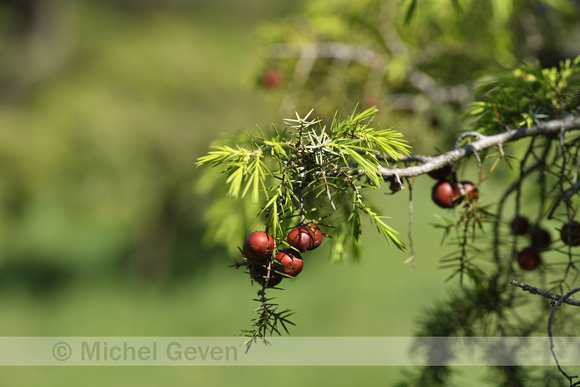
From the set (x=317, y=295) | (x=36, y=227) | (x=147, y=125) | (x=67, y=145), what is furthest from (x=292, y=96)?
(x=36, y=227)

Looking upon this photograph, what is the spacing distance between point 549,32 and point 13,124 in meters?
3.93

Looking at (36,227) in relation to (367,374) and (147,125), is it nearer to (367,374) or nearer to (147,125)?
(147,125)

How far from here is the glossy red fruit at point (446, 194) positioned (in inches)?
47.4

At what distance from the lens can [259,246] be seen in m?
0.93

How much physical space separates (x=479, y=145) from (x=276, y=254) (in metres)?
0.54

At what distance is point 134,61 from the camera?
470 cm

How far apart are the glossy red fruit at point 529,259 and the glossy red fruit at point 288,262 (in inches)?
29.6

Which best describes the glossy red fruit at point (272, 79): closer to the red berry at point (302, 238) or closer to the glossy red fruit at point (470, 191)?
the glossy red fruit at point (470, 191)

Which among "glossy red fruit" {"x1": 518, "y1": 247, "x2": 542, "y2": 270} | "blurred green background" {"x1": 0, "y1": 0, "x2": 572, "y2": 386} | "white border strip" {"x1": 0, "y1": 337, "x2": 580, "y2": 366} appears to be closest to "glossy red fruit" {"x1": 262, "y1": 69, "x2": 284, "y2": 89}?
"blurred green background" {"x1": 0, "y1": 0, "x2": 572, "y2": 386}

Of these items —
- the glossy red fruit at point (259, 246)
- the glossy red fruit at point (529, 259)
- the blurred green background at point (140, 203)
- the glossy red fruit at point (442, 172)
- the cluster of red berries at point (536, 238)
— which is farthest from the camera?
the blurred green background at point (140, 203)

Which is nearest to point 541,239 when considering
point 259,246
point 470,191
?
point 470,191

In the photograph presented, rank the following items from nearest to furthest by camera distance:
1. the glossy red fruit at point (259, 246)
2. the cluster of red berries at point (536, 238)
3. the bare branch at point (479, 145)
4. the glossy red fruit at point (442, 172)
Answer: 1. the glossy red fruit at point (259, 246)
2. the bare branch at point (479, 145)
3. the glossy red fruit at point (442, 172)
4. the cluster of red berries at point (536, 238)

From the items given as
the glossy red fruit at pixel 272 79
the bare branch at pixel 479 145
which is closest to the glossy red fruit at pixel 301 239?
the bare branch at pixel 479 145

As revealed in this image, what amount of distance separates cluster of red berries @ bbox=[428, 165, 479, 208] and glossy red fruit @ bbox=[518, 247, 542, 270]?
0.31 metres
